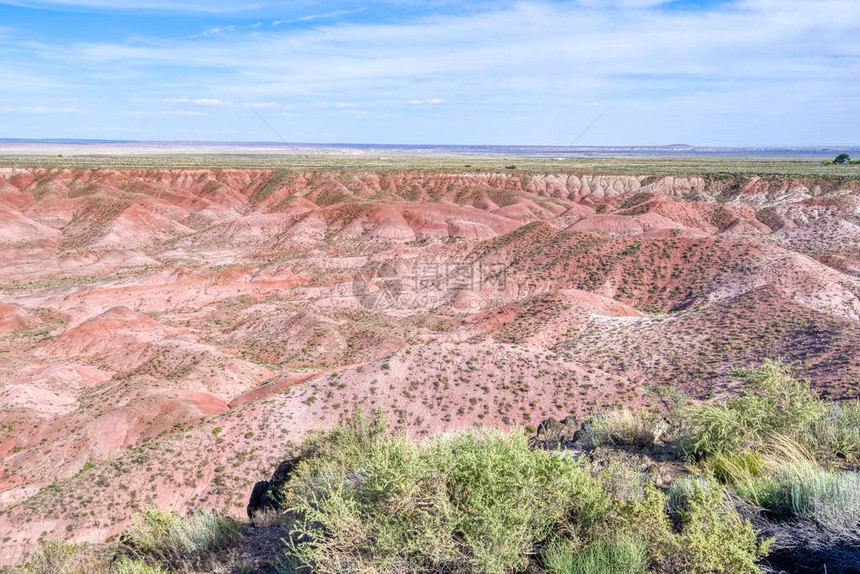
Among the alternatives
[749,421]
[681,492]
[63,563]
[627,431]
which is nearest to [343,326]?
[63,563]

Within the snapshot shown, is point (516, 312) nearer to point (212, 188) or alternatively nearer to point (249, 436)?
point (249, 436)

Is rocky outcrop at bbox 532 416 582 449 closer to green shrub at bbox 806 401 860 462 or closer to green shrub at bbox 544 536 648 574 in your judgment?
green shrub at bbox 806 401 860 462

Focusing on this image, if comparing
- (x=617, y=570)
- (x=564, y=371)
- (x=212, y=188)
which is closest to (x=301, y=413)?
(x=564, y=371)

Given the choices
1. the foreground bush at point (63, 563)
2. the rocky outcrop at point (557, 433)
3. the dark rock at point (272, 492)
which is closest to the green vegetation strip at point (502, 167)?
the rocky outcrop at point (557, 433)

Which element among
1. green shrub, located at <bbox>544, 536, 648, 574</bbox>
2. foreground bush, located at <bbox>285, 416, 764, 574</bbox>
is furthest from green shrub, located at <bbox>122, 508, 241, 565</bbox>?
green shrub, located at <bbox>544, 536, 648, 574</bbox>

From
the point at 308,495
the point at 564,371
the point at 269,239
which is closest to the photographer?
the point at 308,495

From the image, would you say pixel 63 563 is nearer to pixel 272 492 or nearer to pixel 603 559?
pixel 272 492

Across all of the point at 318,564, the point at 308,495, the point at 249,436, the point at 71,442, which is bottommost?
the point at 71,442
